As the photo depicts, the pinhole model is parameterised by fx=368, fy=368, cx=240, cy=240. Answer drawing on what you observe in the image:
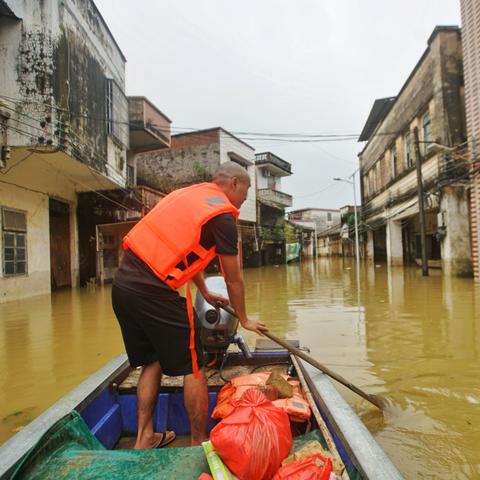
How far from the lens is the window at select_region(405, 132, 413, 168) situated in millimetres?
16750

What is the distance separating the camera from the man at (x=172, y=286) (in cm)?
195

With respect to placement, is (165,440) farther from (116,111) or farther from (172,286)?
(116,111)

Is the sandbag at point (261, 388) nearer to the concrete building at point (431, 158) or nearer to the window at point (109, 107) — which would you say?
the window at point (109, 107)

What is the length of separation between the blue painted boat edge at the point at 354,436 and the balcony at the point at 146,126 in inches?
508

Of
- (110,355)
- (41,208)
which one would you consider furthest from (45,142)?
(110,355)

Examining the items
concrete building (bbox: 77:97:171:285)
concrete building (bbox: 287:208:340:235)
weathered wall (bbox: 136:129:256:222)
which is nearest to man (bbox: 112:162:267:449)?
concrete building (bbox: 77:97:171:285)

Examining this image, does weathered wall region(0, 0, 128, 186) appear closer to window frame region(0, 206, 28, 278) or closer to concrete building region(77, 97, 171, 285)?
window frame region(0, 206, 28, 278)

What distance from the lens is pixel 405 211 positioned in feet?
54.5

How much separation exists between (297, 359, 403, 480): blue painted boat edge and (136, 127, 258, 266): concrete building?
19.2 m

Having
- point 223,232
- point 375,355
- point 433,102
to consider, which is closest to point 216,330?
point 223,232

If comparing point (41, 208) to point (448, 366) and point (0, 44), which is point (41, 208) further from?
point (448, 366)

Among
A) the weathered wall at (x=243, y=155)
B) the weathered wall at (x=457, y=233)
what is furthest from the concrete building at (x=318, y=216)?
the weathered wall at (x=457, y=233)

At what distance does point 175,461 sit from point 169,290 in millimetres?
812

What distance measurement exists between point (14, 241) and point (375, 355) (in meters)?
9.28
